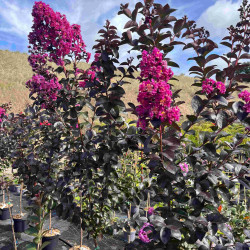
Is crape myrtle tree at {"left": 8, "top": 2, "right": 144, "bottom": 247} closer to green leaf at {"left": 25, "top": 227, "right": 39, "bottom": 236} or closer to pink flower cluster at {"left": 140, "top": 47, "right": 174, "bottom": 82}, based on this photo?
green leaf at {"left": 25, "top": 227, "right": 39, "bottom": 236}

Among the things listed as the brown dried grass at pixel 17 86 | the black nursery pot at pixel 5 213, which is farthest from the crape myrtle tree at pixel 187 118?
the brown dried grass at pixel 17 86

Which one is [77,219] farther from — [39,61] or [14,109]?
[14,109]

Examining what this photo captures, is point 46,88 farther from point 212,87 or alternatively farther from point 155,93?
point 212,87

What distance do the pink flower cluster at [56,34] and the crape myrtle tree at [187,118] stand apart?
0.79 metres

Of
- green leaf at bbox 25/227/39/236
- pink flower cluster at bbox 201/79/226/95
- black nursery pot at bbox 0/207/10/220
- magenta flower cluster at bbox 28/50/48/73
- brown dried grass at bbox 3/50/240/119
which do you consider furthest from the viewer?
brown dried grass at bbox 3/50/240/119

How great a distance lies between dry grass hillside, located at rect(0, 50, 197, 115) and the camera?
19.9 m

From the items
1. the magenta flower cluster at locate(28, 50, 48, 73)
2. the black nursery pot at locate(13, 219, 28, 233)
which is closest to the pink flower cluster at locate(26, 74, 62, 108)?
the magenta flower cluster at locate(28, 50, 48, 73)

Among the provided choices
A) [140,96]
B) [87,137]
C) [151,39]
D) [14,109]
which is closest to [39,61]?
[87,137]

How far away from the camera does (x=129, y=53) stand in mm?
1710

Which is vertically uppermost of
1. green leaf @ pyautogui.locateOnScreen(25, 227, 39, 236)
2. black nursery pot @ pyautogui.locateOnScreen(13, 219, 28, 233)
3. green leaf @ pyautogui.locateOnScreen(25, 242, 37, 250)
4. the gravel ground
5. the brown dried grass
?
the brown dried grass

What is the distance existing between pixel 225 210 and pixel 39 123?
2.13 m

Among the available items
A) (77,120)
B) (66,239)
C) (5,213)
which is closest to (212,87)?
(77,120)

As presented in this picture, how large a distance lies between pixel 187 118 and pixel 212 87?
8.6 inches

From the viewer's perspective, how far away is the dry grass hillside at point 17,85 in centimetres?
1992
